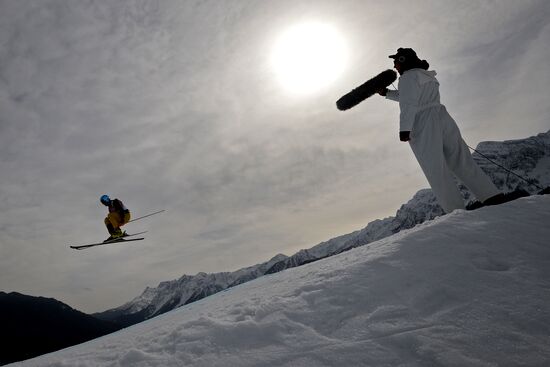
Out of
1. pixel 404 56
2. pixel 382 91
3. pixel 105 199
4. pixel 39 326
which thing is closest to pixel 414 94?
pixel 404 56

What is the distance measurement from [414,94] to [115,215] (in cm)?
1234

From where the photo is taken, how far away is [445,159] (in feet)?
19.6

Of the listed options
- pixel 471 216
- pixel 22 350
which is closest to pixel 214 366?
pixel 471 216

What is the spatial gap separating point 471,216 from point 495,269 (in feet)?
4.09

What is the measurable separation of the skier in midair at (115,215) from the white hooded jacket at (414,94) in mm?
11808

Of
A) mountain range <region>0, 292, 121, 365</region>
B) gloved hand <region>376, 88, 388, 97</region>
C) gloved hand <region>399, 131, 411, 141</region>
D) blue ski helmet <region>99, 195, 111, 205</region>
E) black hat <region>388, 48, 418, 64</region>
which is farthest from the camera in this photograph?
mountain range <region>0, 292, 121, 365</region>

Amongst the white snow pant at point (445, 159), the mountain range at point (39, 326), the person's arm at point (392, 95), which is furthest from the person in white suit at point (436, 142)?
the mountain range at point (39, 326)

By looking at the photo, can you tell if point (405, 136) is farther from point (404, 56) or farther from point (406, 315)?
point (406, 315)

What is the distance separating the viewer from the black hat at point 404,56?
6.17 m

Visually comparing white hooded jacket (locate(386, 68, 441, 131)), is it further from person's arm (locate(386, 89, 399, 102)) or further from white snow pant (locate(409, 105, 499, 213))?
person's arm (locate(386, 89, 399, 102))

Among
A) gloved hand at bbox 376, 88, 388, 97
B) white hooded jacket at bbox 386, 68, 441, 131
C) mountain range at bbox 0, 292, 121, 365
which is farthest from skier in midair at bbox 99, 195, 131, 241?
mountain range at bbox 0, 292, 121, 365

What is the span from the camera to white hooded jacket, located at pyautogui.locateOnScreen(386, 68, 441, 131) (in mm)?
5777

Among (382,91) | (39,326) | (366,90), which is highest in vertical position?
(39,326)

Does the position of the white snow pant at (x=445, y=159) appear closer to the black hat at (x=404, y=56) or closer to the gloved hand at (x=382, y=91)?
the black hat at (x=404, y=56)
